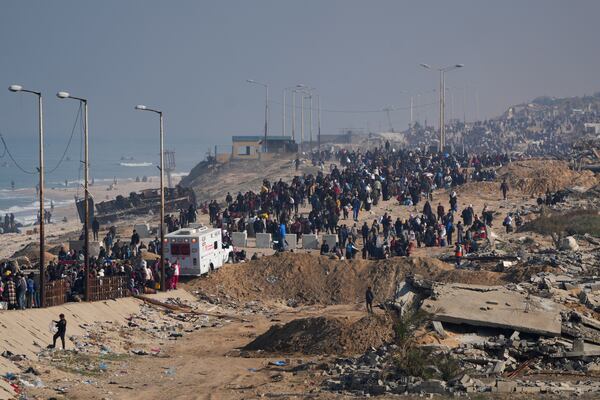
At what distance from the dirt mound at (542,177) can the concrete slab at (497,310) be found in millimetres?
38811

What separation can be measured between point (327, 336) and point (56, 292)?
8234 millimetres

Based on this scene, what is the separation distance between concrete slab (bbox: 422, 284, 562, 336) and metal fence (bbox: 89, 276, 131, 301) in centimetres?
1052

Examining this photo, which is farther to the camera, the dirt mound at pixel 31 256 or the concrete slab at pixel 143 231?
the concrete slab at pixel 143 231

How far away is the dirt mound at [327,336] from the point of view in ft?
99.0

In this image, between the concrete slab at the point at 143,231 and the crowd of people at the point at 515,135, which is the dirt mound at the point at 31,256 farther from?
the crowd of people at the point at 515,135

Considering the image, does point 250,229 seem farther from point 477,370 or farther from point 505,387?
point 505,387

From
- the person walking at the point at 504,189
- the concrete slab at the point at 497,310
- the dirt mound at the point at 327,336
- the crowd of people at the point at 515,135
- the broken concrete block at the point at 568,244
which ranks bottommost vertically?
the dirt mound at the point at 327,336

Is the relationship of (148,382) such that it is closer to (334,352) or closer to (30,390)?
(30,390)

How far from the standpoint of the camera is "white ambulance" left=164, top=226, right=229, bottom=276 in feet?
139

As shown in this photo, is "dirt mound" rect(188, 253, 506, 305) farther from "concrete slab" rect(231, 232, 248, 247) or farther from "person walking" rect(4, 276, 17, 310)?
"person walking" rect(4, 276, 17, 310)

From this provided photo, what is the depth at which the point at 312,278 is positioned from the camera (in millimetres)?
43562

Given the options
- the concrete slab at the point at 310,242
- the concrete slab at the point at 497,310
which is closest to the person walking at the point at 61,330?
the concrete slab at the point at 497,310

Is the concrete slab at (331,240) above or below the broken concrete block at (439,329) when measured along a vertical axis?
above

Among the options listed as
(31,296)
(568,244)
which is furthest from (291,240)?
(31,296)
